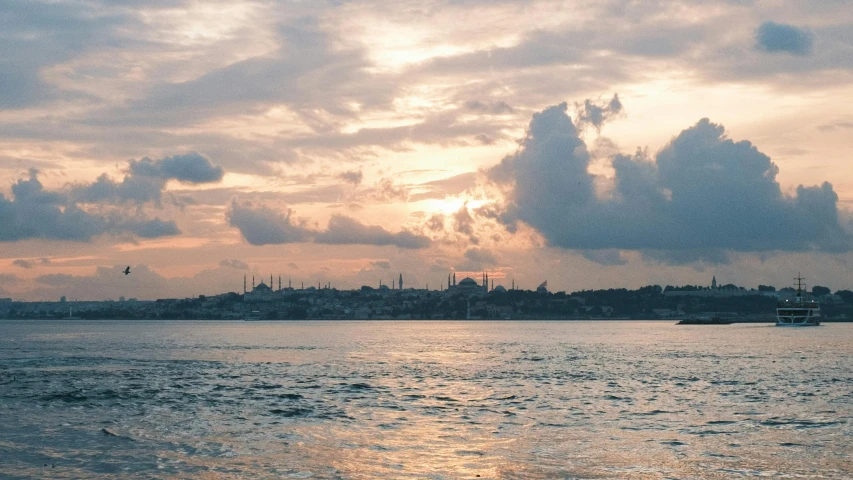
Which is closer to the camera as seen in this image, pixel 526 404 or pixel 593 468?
pixel 593 468

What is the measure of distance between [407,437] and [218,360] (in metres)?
55.0

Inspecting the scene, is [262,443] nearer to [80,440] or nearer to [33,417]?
[80,440]

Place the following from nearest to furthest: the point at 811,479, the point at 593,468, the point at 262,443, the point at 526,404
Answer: the point at 811,479 → the point at 593,468 → the point at 262,443 → the point at 526,404

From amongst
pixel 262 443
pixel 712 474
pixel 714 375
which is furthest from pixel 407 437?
pixel 714 375

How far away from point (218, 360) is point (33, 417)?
46.0 meters

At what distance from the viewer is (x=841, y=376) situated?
64562 mm

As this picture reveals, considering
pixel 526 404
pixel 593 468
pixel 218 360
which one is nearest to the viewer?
pixel 593 468

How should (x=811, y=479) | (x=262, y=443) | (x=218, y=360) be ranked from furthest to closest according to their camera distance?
(x=218, y=360)
(x=262, y=443)
(x=811, y=479)

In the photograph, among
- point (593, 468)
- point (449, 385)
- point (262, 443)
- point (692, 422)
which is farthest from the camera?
point (449, 385)

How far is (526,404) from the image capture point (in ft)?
148

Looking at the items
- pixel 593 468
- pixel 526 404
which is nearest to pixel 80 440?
pixel 593 468

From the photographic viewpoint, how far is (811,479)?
83.4ft

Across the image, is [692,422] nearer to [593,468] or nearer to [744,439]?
[744,439]

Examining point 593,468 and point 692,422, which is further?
point 692,422
